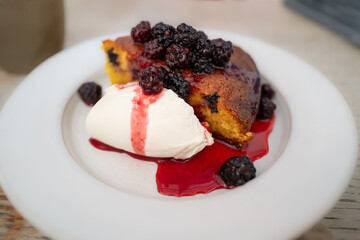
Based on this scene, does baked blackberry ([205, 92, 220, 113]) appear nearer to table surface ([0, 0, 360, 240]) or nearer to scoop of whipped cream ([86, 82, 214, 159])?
scoop of whipped cream ([86, 82, 214, 159])

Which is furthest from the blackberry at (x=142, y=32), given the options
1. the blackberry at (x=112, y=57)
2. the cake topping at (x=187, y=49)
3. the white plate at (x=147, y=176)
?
the white plate at (x=147, y=176)

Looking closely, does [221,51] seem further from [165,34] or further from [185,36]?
[165,34]

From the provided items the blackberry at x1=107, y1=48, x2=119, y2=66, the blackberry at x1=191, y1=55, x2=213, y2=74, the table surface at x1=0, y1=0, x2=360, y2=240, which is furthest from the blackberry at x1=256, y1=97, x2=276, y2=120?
the blackberry at x1=107, y1=48, x2=119, y2=66

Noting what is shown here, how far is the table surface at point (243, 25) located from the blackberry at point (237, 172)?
3.72 ft

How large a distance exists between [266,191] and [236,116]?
0.55m

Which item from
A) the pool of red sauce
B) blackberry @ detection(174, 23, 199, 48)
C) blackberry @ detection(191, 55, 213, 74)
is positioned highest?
blackberry @ detection(174, 23, 199, 48)

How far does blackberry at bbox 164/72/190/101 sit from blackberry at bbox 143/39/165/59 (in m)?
0.18

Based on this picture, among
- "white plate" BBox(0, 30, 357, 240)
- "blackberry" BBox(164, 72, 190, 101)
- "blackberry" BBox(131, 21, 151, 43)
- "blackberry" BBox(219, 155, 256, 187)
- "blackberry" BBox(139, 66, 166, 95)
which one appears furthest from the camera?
"blackberry" BBox(131, 21, 151, 43)

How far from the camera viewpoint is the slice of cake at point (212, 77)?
1.82 m

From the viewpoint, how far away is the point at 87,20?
10.8 feet

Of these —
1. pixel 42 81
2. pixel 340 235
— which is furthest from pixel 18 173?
pixel 340 235

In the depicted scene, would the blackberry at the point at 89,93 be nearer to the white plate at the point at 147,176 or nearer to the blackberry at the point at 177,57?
the white plate at the point at 147,176

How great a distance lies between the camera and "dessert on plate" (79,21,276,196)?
5.44 ft

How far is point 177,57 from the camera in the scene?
179 centimetres
